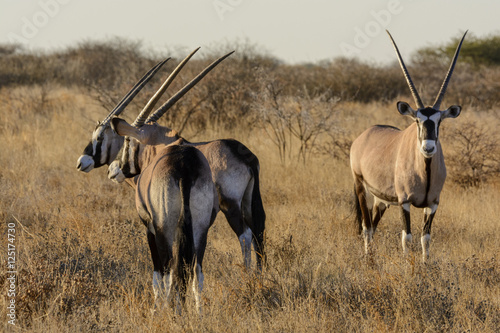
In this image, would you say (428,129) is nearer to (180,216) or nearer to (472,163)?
(180,216)

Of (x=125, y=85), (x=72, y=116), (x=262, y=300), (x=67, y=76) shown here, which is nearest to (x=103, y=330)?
(x=262, y=300)

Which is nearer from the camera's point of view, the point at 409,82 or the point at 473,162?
the point at 409,82

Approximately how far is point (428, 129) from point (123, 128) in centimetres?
262

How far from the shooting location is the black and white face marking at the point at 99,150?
6.17 m

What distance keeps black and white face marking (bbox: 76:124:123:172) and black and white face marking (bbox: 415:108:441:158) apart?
314cm

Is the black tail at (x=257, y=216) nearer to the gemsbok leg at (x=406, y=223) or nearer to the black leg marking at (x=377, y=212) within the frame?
the gemsbok leg at (x=406, y=223)

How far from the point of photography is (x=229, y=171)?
496 cm

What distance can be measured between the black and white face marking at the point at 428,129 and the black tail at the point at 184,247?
7.85ft

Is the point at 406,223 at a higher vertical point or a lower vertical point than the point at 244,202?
lower

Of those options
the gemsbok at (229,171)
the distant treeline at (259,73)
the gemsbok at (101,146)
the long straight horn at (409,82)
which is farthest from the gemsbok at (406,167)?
the distant treeline at (259,73)

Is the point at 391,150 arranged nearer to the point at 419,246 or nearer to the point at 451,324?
the point at 419,246

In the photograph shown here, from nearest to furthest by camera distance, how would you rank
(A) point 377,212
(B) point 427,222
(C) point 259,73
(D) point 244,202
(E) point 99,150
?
1. (D) point 244,202
2. (B) point 427,222
3. (E) point 99,150
4. (A) point 377,212
5. (C) point 259,73

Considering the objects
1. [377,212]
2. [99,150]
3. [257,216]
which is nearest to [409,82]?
[377,212]

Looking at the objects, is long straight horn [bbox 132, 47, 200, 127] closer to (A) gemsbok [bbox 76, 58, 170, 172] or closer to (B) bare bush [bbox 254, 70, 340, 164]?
(A) gemsbok [bbox 76, 58, 170, 172]
